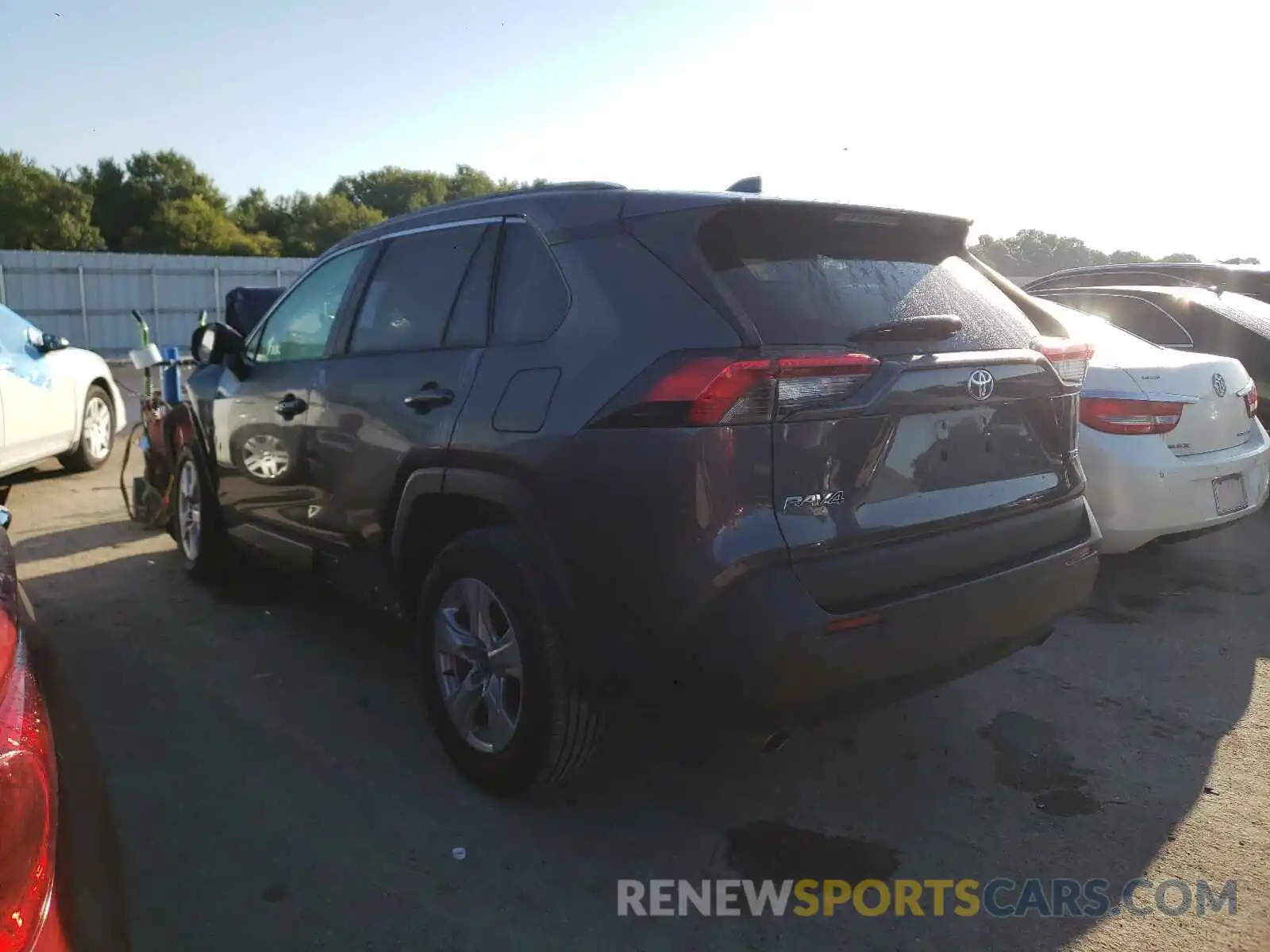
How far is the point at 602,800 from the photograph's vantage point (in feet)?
10.4

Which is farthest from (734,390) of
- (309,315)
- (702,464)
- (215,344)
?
(215,344)

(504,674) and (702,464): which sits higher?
(702,464)

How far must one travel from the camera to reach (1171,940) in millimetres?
2488

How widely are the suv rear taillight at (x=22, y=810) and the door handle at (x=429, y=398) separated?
168cm

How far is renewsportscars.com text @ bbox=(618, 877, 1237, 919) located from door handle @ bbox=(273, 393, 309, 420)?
2.32m

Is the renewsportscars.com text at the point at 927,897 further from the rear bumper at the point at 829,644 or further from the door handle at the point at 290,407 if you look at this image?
the door handle at the point at 290,407

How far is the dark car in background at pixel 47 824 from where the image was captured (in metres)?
1.38

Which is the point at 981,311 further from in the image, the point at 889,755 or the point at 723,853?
the point at 723,853

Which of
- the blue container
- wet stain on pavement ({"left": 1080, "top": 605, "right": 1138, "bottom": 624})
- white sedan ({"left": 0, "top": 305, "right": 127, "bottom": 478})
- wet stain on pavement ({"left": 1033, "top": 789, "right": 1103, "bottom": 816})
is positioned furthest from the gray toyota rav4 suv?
white sedan ({"left": 0, "top": 305, "right": 127, "bottom": 478})

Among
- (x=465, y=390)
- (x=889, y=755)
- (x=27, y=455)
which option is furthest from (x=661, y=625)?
(x=27, y=455)

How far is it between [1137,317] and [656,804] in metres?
5.46

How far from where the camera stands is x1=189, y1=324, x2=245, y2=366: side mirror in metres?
4.62

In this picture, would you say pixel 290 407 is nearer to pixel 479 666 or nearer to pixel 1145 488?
pixel 479 666

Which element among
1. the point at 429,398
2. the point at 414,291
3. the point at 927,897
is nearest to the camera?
the point at 927,897
